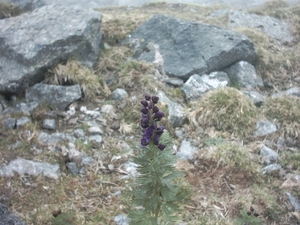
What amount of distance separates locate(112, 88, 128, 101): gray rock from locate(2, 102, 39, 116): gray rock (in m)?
1.45

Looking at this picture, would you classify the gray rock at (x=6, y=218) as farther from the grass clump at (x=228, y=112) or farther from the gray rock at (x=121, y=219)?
the grass clump at (x=228, y=112)

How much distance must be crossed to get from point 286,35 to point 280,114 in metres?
4.40

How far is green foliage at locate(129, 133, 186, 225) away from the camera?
2994mm

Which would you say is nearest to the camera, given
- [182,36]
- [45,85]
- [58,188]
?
[58,188]

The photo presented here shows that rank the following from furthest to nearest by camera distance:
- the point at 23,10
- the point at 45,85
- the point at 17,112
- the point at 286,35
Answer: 1. the point at 286,35
2. the point at 23,10
3. the point at 45,85
4. the point at 17,112

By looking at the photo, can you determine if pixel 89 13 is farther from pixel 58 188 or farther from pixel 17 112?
pixel 58 188

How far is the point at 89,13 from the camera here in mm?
8219

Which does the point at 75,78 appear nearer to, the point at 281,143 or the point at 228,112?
the point at 228,112

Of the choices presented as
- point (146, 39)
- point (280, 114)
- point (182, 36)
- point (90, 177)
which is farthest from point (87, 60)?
point (280, 114)

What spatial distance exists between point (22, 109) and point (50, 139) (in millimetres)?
962

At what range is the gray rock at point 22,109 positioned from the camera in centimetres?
651

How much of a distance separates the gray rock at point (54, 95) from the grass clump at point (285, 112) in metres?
3.59

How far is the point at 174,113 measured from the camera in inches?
267

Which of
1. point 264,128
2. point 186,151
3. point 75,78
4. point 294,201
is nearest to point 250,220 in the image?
point 294,201
